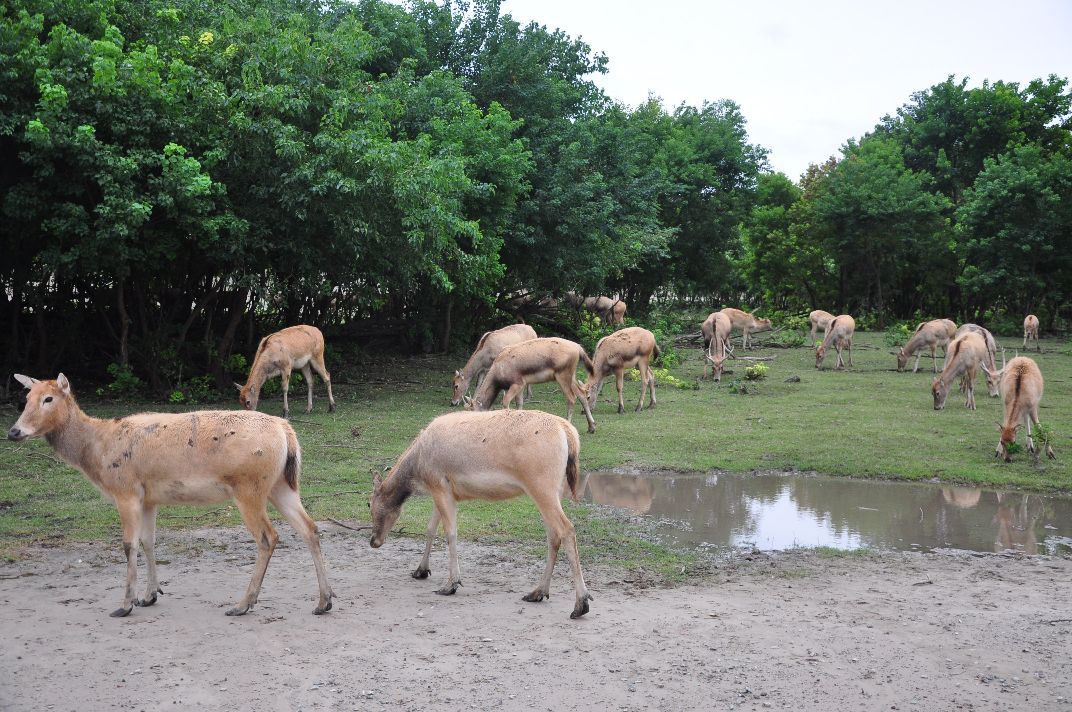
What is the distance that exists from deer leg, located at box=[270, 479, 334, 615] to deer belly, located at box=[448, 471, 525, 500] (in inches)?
46.3

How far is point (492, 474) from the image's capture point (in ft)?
24.5

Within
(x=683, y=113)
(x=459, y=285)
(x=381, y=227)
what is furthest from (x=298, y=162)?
(x=683, y=113)

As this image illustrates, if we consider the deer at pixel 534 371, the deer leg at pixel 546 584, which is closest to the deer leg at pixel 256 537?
the deer leg at pixel 546 584

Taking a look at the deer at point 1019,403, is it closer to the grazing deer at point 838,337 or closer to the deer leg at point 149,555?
the deer leg at point 149,555

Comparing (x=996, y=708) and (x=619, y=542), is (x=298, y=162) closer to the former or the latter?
(x=619, y=542)

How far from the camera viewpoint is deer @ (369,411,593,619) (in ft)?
23.6

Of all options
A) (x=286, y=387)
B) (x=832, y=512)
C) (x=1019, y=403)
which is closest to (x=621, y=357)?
(x=286, y=387)

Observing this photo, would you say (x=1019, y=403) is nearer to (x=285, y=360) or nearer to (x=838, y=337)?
(x=285, y=360)

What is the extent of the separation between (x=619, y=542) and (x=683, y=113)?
128ft

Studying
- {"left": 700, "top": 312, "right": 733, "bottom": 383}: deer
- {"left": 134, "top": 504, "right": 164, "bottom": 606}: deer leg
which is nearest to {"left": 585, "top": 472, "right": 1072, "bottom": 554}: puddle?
{"left": 134, "top": 504, "right": 164, "bottom": 606}: deer leg

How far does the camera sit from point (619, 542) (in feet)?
30.1

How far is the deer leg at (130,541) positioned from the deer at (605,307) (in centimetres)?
2807

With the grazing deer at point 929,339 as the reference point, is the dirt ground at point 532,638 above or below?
below

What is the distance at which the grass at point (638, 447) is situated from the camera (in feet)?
31.7
